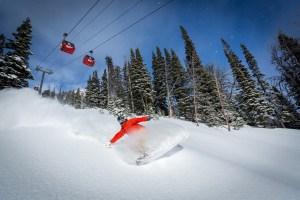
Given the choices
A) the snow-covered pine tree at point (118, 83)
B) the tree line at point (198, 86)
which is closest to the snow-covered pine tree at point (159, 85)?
the tree line at point (198, 86)

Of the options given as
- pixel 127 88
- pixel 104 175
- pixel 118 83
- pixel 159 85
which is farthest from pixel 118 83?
pixel 104 175

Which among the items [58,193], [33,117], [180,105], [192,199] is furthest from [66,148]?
[180,105]

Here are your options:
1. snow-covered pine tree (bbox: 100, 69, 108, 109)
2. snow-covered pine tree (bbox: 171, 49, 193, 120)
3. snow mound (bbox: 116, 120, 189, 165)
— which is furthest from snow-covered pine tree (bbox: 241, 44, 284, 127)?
snow-covered pine tree (bbox: 100, 69, 108, 109)

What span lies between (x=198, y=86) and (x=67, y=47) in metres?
19.9

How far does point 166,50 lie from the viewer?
3806cm

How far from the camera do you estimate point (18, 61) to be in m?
16.5

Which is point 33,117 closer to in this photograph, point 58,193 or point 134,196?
point 58,193

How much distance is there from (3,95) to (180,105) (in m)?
24.3

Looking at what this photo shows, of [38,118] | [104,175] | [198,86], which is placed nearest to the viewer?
[104,175]

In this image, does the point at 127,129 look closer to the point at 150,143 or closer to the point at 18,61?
the point at 150,143

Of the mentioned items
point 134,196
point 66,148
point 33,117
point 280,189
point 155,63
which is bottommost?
point 280,189

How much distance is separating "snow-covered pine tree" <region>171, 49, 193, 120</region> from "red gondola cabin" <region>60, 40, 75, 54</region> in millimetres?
14981

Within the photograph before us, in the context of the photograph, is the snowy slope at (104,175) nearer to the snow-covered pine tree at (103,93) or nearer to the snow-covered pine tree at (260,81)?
the snow-covered pine tree at (260,81)

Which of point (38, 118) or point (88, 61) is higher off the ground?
point (88, 61)
